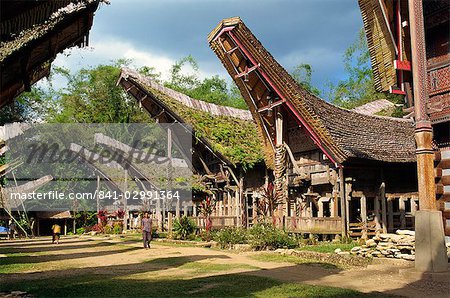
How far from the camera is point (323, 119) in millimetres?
18891

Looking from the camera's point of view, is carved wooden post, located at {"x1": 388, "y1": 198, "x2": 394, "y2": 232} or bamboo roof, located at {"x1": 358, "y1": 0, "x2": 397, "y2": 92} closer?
bamboo roof, located at {"x1": 358, "y1": 0, "x2": 397, "y2": 92}

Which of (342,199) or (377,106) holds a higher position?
(377,106)

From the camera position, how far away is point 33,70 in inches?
410

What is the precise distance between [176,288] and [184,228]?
1490 cm

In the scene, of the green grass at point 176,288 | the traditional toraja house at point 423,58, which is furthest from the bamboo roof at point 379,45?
the green grass at point 176,288

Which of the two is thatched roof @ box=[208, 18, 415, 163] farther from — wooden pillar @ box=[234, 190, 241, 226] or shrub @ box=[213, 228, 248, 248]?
shrub @ box=[213, 228, 248, 248]

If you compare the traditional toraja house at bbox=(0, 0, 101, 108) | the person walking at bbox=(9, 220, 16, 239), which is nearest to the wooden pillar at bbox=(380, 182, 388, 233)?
the traditional toraja house at bbox=(0, 0, 101, 108)

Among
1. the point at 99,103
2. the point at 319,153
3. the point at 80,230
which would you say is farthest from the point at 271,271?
the point at 99,103

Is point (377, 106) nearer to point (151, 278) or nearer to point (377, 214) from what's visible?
point (377, 214)

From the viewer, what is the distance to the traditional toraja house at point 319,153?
18.2 meters

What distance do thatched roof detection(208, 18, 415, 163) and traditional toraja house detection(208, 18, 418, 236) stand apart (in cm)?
4

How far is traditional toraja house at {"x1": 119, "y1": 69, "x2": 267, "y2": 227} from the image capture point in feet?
78.7

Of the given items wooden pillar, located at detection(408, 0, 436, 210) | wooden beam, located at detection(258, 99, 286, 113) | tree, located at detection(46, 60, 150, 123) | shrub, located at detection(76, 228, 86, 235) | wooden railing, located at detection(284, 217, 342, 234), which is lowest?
shrub, located at detection(76, 228, 86, 235)

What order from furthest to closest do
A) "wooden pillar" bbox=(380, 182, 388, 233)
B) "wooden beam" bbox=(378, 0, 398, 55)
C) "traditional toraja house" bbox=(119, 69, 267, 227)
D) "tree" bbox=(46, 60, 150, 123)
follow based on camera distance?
1. "tree" bbox=(46, 60, 150, 123)
2. "traditional toraja house" bbox=(119, 69, 267, 227)
3. "wooden pillar" bbox=(380, 182, 388, 233)
4. "wooden beam" bbox=(378, 0, 398, 55)
